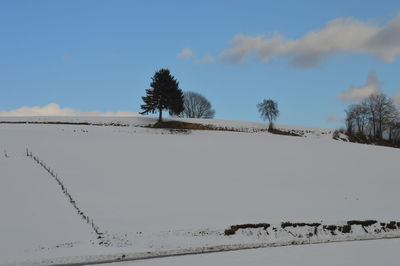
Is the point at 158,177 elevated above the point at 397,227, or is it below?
above

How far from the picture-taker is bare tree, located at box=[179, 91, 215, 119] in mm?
90175

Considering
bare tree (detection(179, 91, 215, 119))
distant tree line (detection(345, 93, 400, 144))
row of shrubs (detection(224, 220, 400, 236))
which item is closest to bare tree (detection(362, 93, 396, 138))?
distant tree line (detection(345, 93, 400, 144))

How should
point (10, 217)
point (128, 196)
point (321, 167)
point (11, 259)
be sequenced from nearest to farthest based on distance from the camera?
point (11, 259) → point (10, 217) → point (128, 196) → point (321, 167)

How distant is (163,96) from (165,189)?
31.5 metres

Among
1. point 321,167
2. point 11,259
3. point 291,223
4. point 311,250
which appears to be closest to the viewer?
point 11,259

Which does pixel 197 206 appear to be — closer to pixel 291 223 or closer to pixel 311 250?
pixel 291 223

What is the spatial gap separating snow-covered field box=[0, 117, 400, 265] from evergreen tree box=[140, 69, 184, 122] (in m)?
16.0

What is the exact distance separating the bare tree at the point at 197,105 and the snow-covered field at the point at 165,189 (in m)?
55.0

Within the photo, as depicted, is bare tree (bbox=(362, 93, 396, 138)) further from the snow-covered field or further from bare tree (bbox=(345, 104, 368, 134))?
the snow-covered field

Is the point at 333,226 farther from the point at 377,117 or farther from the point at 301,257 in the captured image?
the point at 377,117

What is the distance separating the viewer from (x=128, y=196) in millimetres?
18297

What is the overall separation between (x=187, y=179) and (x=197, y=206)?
177 inches

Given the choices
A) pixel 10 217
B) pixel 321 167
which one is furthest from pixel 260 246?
pixel 321 167

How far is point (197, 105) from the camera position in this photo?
91375 millimetres
